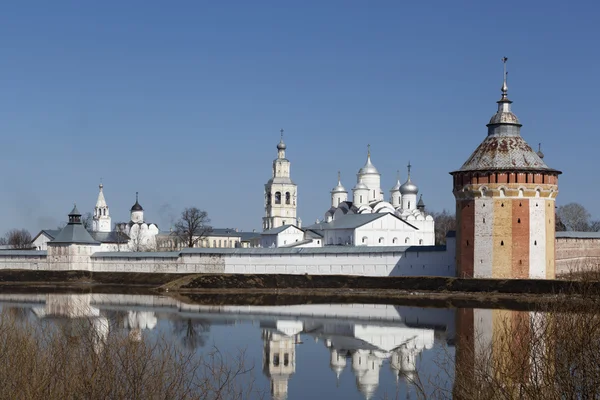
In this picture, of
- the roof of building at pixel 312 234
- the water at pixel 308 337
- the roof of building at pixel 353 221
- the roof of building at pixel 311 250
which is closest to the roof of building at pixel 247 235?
the roof of building at pixel 312 234

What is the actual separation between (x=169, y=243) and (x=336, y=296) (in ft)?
137

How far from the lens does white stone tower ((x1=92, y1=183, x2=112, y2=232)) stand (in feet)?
248

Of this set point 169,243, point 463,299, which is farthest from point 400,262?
point 169,243

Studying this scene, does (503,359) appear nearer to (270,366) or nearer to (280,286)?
(270,366)

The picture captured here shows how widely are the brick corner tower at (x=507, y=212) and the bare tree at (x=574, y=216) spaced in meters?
35.2

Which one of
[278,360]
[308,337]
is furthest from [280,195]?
[278,360]

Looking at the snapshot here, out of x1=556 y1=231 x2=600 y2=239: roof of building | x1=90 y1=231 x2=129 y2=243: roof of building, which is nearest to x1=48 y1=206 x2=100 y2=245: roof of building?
x1=556 y1=231 x2=600 y2=239: roof of building

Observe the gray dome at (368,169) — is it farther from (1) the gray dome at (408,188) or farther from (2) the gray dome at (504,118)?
(2) the gray dome at (504,118)

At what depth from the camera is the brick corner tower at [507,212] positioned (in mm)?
32000

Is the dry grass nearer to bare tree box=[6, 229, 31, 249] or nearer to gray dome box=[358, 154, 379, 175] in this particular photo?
gray dome box=[358, 154, 379, 175]

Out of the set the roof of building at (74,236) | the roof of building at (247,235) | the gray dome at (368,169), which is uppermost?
the gray dome at (368,169)

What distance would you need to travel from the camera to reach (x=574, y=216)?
68.3 metres

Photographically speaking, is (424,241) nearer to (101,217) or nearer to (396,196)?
(396,196)

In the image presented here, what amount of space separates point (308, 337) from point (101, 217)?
2262 inches
